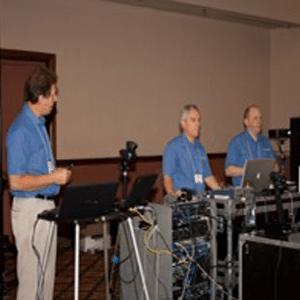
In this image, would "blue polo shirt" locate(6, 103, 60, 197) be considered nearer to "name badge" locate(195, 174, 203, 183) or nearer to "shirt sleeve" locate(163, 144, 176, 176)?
"shirt sleeve" locate(163, 144, 176, 176)

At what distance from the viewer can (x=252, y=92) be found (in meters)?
8.66

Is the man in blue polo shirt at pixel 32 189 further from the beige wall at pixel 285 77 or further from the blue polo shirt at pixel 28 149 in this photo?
the beige wall at pixel 285 77

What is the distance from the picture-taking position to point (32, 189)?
313 cm

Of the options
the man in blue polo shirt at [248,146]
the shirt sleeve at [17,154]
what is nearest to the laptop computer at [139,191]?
the shirt sleeve at [17,154]

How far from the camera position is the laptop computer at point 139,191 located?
3104 millimetres

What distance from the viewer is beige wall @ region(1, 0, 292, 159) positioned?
6477 millimetres

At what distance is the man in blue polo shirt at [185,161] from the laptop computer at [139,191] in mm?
1113

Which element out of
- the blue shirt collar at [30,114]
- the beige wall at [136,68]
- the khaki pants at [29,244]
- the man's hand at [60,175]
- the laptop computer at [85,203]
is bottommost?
the khaki pants at [29,244]

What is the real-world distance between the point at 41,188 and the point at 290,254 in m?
1.46

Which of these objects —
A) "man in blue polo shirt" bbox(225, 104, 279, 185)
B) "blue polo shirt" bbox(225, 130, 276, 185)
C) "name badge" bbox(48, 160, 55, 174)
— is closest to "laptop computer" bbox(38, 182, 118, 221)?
"name badge" bbox(48, 160, 55, 174)

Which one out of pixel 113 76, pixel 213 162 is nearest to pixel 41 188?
pixel 113 76

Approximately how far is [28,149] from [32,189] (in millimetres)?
238

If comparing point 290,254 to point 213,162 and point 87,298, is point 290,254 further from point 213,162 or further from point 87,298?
point 213,162

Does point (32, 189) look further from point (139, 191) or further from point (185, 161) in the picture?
point (185, 161)
